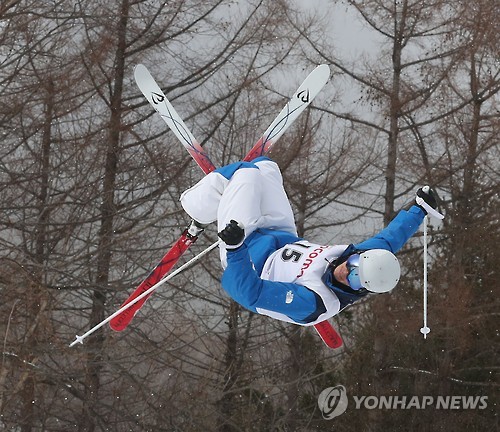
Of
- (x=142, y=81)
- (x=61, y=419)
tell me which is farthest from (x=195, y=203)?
(x=61, y=419)

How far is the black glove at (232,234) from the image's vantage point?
3.17 metres

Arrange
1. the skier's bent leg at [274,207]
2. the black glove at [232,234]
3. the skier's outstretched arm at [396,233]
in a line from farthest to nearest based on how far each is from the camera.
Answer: the skier's bent leg at [274,207]
the skier's outstretched arm at [396,233]
the black glove at [232,234]

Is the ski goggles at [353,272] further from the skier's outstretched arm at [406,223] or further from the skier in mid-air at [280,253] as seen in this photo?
the skier's outstretched arm at [406,223]

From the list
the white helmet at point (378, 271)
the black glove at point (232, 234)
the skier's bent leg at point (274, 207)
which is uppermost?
the skier's bent leg at point (274, 207)

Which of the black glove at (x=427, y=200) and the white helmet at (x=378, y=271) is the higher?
the black glove at (x=427, y=200)

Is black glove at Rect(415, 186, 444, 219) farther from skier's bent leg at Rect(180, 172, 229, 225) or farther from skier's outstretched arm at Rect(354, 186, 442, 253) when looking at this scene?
skier's bent leg at Rect(180, 172, 229, 225)

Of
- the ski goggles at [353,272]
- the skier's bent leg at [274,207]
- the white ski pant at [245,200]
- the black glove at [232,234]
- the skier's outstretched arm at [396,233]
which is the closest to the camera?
the black glove at [232,234]

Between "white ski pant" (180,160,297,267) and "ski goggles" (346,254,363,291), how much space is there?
60 cm

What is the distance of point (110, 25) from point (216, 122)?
1.77 metres

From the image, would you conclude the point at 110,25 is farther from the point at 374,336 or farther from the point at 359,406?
the point at 359,406

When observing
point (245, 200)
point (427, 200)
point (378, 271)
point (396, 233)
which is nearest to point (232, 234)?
point (245, 200)

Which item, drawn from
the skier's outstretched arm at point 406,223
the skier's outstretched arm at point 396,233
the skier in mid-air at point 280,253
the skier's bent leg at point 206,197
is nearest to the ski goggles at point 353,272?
the skier in mid-air at point 280,253

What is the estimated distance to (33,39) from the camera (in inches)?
299

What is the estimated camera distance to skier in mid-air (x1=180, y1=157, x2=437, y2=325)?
3.26 meters
